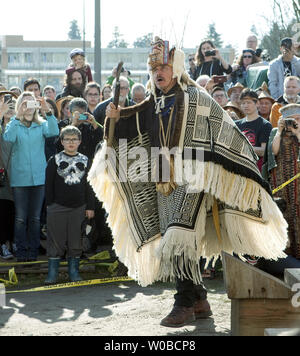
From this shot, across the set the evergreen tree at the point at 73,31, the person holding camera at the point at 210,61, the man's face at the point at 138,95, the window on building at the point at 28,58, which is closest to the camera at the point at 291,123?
the man's face at the point at 138,95

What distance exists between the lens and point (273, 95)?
10188 millimetres

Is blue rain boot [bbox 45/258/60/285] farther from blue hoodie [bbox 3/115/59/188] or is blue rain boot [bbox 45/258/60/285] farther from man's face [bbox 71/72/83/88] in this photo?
man's face [bbox 71/72/83/88]

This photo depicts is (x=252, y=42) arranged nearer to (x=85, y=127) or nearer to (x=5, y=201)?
(x=85, y=127)

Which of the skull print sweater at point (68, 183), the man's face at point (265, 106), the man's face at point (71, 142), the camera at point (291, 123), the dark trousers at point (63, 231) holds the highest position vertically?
the man's face at point (265, 106)

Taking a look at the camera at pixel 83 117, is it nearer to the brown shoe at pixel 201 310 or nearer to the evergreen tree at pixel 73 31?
the brown shoe at pixel 201 310

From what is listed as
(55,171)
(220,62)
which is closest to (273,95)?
(220,62)

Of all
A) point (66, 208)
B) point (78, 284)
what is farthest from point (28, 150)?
point (78, 284)

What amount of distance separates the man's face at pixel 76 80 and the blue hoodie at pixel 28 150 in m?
1.85

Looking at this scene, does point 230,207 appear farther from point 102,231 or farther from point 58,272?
point 102,231

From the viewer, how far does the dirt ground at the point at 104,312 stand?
5277 mm

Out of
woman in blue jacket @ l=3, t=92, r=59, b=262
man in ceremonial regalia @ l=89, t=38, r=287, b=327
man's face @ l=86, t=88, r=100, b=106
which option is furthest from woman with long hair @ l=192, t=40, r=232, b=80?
man in ceremonial regalia @ l=89, t=38, r=287, b=327

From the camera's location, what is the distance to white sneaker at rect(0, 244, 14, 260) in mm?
8219
